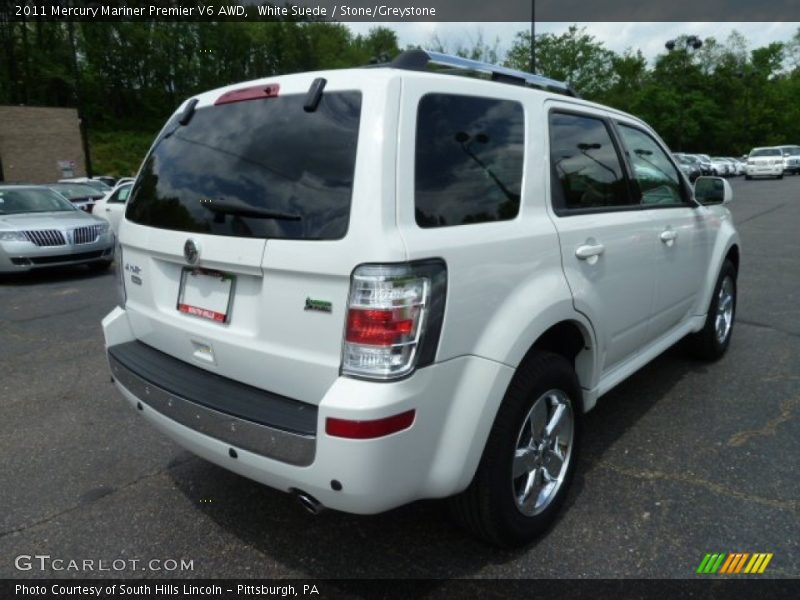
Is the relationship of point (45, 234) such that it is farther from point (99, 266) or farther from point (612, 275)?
point (612, 275)

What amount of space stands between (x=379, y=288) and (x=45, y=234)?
8865 millimetres

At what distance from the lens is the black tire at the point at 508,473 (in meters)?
2.27

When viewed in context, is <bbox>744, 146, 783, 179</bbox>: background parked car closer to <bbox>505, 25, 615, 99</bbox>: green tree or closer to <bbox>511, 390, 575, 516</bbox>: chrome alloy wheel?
<bbox>505, 25, 615, 99</bbox>: green tree

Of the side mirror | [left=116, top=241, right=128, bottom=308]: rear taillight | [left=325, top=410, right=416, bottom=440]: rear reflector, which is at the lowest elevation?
[left=325, top=410, right=416, bottom=440]: rear reflector

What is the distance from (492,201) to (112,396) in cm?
325

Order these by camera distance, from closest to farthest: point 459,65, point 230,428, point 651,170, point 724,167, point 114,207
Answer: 1. point 230,428
2. point 459,65
3. point 651,170
4. point 114,207
5. point 724,167

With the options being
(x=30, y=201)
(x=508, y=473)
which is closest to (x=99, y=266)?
(x=30, y=201)

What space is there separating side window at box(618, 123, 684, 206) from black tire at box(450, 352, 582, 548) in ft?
4.98

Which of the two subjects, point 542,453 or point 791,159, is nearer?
point 542,453

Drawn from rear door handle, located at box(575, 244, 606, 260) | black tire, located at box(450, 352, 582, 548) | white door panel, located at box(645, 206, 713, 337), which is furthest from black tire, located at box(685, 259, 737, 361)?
black tire, located at box(450, 352, 582, 548)

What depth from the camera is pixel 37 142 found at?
119 ft

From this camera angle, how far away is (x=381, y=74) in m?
2.08

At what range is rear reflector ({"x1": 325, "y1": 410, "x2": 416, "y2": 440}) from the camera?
6.14 feet

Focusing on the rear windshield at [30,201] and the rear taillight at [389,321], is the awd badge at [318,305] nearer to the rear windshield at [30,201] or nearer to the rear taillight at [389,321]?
the rear taillight at [389,321]
